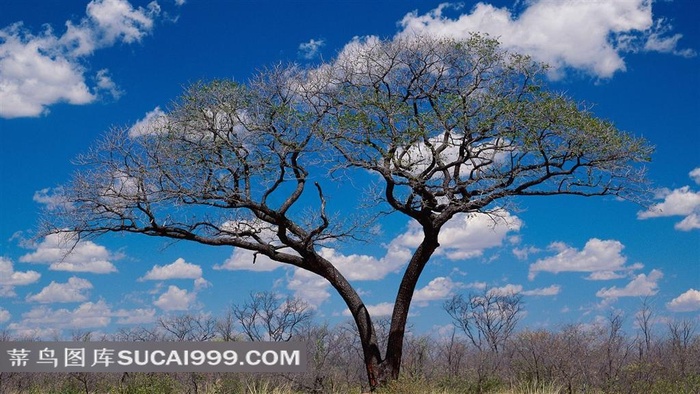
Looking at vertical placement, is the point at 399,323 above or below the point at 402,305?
below

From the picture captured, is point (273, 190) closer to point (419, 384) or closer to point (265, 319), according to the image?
point (419, 384)

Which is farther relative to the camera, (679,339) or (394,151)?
(679,339)

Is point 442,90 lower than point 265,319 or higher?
higher

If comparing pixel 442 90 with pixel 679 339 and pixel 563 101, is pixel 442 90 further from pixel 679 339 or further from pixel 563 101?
pixel 679 339

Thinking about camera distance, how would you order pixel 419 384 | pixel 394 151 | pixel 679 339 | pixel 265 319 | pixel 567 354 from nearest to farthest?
pixel 419 384 < pixel 394 151 < pixel 567 354 < pixel 679 339 < pixel 265 319

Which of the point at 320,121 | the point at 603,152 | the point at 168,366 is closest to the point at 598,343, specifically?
the point at 603,152

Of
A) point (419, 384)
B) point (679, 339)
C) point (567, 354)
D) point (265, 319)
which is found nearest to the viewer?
point (419, 384)

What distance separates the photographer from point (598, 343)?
20.3m

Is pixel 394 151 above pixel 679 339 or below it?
above

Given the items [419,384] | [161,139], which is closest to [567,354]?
[419,384]

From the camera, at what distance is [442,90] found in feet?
61.3

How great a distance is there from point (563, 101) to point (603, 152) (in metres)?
1.46

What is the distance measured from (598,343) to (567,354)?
1.58 meters

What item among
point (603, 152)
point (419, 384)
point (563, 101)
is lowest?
point (419, 384)
